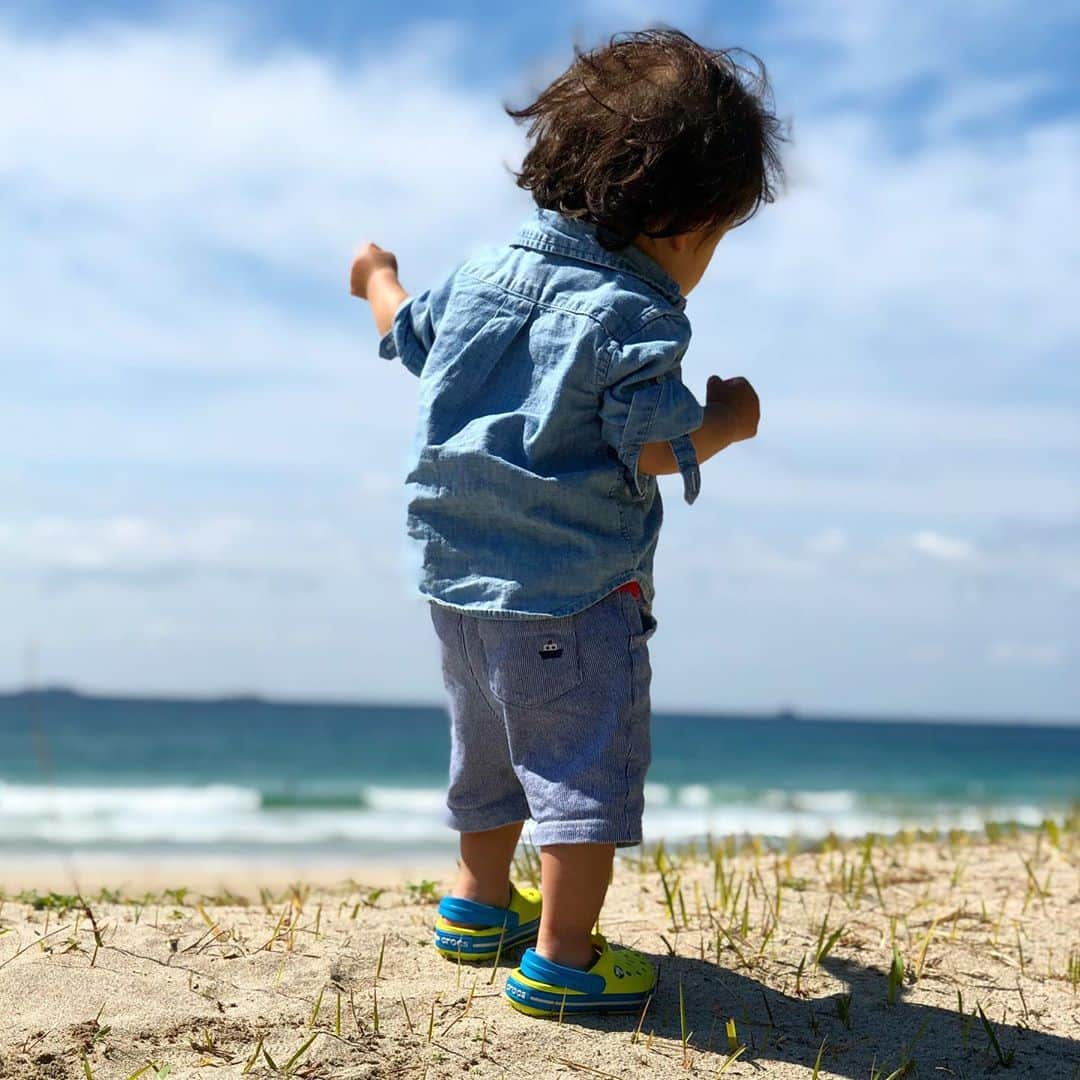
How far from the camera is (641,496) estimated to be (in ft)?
7.11

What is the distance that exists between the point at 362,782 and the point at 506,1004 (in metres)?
23.4

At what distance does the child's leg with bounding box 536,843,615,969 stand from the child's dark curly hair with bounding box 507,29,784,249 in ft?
3.60

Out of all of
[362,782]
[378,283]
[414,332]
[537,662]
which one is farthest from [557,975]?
[362,782]

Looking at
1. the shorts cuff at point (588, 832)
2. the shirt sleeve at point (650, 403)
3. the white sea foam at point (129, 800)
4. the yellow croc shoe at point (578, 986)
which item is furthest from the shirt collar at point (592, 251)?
the white sea foam at point (129, 800)

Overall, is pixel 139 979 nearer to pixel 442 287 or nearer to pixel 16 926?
pixel 16 926

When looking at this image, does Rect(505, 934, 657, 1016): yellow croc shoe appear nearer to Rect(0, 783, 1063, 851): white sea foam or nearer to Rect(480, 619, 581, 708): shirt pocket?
Rect(480, 619, 581, 708): shirt pocket

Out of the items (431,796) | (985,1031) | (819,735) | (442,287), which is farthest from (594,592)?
(819,735)

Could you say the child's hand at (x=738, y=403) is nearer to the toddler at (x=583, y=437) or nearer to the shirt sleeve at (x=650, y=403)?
the toddler at (x=583, y=437)

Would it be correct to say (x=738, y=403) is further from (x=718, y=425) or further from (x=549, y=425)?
(x=549, y=425)

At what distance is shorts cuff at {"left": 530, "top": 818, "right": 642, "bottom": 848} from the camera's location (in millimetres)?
2027

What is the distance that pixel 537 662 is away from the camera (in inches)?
82.7

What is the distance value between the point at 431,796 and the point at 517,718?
1924cm

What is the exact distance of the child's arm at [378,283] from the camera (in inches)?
99.3

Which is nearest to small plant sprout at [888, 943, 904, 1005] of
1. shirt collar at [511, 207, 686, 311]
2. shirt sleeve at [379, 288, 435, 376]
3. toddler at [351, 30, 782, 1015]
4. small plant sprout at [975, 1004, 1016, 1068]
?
small plant sprout at [975, 1004, 1016, 1068]
